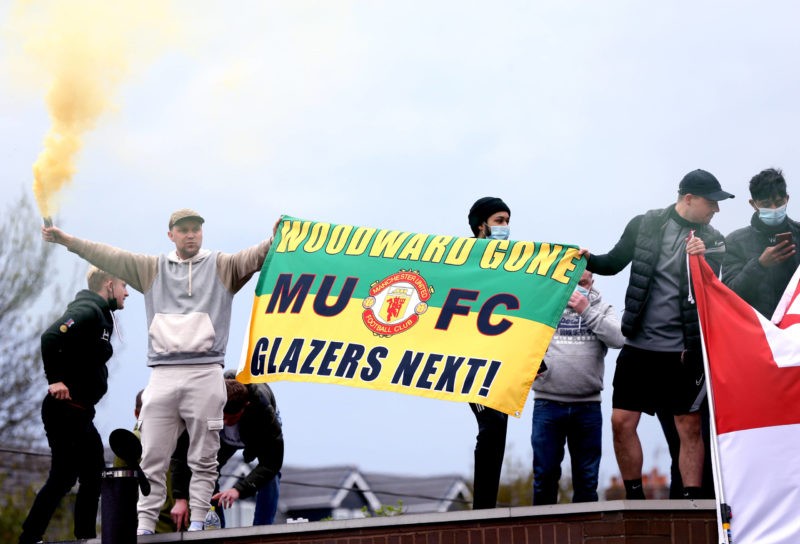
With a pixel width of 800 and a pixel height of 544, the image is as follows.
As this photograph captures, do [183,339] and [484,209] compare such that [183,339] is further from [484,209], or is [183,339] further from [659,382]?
[659,382]

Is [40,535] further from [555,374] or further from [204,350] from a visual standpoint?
[555,374]

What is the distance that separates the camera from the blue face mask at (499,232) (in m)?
10.2

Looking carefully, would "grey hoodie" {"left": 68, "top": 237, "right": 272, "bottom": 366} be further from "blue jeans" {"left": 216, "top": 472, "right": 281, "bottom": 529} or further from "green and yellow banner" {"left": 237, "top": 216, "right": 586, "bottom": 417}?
"blue jeans" {"left": 216, "top": 472, "right": 281, "bottom": 529}

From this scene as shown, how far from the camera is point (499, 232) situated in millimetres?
10219

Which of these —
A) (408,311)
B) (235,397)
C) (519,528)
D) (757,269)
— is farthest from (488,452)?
(757,269)

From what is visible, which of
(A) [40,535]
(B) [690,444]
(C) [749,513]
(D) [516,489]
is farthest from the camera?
(D) [516,489]

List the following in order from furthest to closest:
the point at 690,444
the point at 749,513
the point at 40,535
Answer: the point at 40,535, the point at 690,444, the point at 749,513

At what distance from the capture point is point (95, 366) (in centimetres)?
1012

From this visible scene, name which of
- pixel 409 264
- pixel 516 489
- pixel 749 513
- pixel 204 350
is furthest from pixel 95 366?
pixel 516 489

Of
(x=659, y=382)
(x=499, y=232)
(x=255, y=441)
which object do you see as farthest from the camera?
(x=255, y=441)

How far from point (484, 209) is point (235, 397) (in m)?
2.29

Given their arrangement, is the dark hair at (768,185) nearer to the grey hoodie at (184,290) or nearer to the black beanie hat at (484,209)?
the black beanie hat at (484,209)

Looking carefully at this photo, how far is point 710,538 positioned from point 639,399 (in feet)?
3.56

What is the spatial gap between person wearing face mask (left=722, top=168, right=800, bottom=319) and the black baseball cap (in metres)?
0.39
